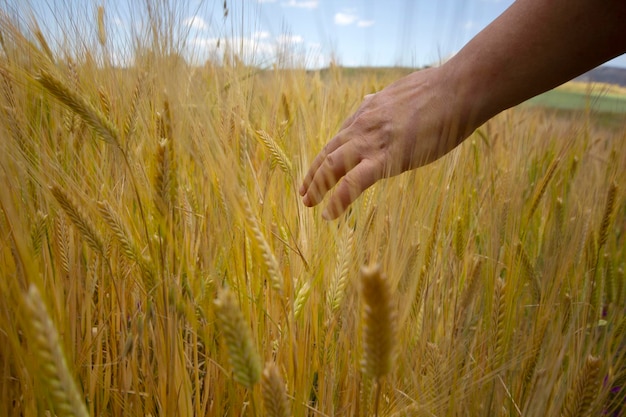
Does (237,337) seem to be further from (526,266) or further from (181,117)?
(526,266)

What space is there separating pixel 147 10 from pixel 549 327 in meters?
1.15

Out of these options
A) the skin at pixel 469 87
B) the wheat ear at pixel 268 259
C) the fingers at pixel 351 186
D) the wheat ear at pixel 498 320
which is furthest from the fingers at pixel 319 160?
the wheat ear at pixel 498 320

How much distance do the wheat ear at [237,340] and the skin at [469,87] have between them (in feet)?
1.48

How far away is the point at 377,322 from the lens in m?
0.42

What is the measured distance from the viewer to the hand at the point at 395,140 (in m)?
0.93

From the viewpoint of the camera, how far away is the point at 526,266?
1.08 m

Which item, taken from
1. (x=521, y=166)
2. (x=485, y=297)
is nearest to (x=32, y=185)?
(x=485, y=297)

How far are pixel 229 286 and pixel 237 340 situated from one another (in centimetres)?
39

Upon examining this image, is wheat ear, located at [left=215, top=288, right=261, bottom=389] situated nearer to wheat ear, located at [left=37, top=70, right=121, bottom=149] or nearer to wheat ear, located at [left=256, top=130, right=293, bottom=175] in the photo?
wheat ear, located at [left=37, top=70, right=121, bottom=149]

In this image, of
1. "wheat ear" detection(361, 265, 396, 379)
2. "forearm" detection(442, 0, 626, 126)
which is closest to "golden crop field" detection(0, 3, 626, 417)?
"wheat ear" detection(361, 265, 396, 379)

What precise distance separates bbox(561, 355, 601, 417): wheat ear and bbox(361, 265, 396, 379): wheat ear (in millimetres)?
350

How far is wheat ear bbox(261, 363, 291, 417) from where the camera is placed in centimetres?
45

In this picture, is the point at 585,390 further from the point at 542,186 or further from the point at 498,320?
the point at 542,186

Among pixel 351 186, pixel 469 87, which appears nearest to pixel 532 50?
pixel 469 87
